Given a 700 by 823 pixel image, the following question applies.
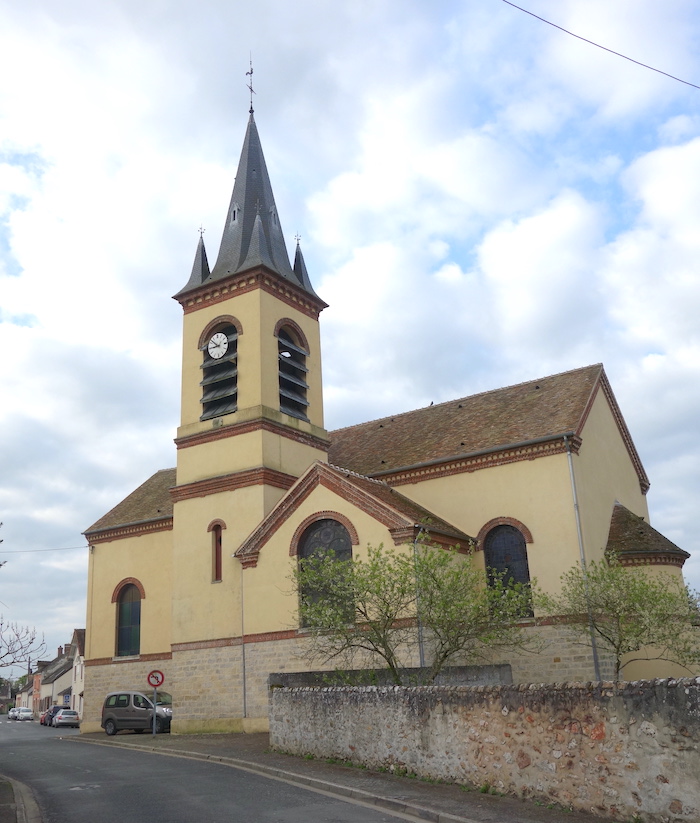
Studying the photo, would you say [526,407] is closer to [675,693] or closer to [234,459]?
[234,459]

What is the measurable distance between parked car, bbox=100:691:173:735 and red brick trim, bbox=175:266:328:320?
1405cm

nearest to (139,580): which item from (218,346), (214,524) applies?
(214,524)

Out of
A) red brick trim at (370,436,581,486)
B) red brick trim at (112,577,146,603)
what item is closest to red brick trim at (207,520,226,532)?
red brick trim at (370,436,581,486)

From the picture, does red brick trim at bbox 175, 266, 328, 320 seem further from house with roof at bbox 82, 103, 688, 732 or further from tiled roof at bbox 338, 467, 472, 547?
tiled roof at bbox 338, 467, 472, 547

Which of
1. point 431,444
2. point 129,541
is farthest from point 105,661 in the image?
point 431,444

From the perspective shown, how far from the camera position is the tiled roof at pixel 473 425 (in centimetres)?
2536

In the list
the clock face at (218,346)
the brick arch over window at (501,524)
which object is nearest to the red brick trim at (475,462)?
the brick arch over window at (501,524)

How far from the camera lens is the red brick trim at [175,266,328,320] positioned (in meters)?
29.0

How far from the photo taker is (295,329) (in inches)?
1193

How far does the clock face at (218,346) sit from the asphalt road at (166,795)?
1413 centimetres

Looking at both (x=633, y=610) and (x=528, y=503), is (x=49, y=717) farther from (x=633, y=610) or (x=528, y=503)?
(x=633, y=610)

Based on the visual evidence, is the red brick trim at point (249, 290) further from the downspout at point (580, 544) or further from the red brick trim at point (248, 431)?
the downspout at point (580, 544)

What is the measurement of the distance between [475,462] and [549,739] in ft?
47.1

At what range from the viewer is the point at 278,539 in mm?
24875
